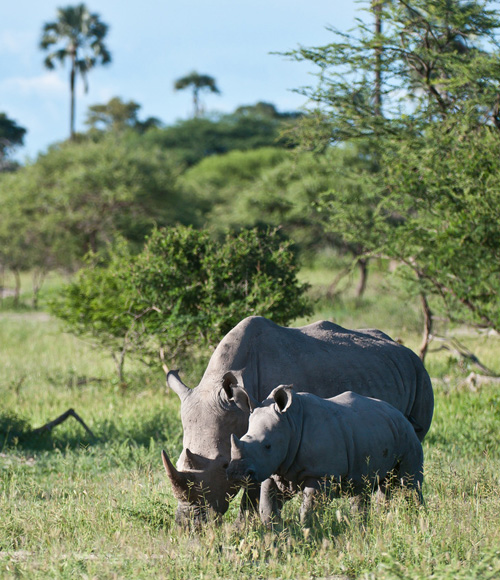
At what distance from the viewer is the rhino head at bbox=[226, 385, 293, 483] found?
465cm

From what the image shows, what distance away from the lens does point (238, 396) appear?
17.4 ft

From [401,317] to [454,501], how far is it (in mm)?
14095

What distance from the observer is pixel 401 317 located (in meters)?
19.8

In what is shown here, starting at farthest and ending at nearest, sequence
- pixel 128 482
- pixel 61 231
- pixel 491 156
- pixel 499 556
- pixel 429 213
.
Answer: pixel 61 231
pixel 429 213
pixel 491 156
pixel 128 482
pixel 499 556

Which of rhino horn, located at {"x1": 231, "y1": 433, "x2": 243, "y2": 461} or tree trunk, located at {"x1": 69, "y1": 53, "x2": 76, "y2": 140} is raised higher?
tree trunk, located at {"x1": 69, "y1": 53, "x2": 76, "y2": 140}

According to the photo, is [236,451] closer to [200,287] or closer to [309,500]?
[309,500]

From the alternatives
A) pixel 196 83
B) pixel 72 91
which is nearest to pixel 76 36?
pixel 72 91

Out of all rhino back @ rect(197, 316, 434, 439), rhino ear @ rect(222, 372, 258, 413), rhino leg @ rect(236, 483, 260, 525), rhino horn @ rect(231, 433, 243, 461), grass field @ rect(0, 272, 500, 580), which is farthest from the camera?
rhino back @ rect(197, 316, 434, 439)

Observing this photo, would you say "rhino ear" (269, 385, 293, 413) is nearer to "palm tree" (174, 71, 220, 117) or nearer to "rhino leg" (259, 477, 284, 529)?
"rhino leg" (259, 477, 284, 529)

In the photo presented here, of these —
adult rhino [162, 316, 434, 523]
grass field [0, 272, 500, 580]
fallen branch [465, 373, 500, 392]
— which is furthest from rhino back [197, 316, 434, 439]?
fallen branch [465, 373, 500, 392]

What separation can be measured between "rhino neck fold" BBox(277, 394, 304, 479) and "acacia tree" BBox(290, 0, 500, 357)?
20.3 feet

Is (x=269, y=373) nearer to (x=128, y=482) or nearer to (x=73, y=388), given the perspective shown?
(x=128, y=482)

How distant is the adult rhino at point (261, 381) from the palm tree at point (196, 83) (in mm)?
74285

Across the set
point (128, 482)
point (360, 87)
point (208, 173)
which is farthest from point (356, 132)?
point (208, 173)
